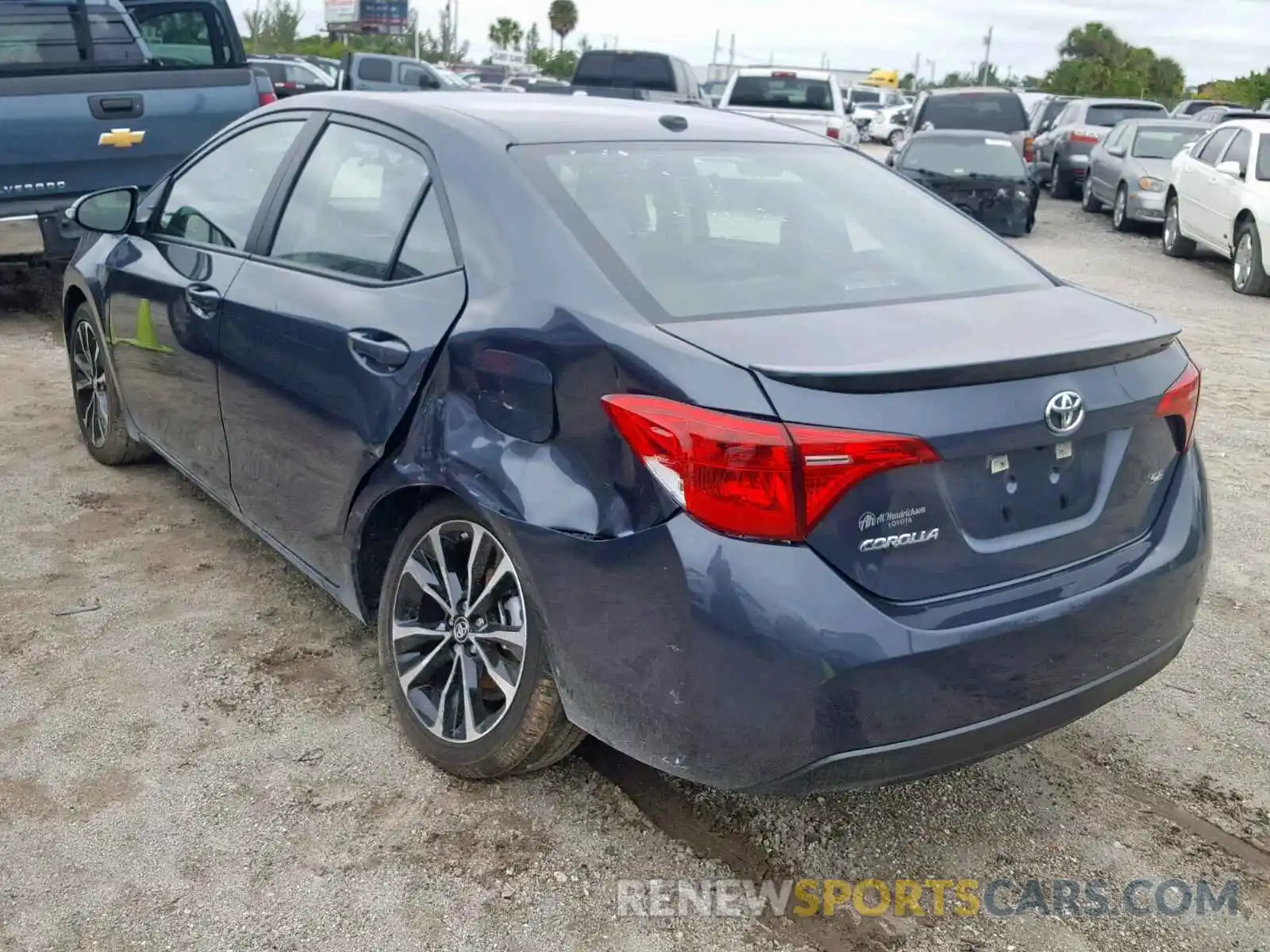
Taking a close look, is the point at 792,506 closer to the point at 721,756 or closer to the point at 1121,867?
the point at 721,756

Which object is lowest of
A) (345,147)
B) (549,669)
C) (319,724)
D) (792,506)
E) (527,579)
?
(319,724)

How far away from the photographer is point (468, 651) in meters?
3.02

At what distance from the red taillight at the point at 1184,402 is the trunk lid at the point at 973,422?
0.09 ft

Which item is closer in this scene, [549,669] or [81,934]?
[81,934]

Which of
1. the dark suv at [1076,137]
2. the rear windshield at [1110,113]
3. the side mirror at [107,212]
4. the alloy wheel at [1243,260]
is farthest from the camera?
the rear windshield at [1110,113]

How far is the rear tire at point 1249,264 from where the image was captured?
11.3 m

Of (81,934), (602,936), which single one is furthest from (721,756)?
(81,934)

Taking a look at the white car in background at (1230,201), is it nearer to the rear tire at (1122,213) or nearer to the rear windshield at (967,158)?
the rear tire at (1122,213)

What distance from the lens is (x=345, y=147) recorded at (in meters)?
3.56

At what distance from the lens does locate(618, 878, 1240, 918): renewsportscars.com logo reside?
2.69 metres

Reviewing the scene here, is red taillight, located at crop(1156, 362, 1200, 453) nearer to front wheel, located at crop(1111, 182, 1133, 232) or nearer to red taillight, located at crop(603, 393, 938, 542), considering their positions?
red taillight, located at crop(603, 393, 938, 542)

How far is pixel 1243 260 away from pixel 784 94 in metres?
7.00

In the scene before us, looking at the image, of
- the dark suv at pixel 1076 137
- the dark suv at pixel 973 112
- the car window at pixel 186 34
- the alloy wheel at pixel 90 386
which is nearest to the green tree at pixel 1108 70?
the dark suv at pixel 1076 137

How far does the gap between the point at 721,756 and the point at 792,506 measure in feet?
1.70
